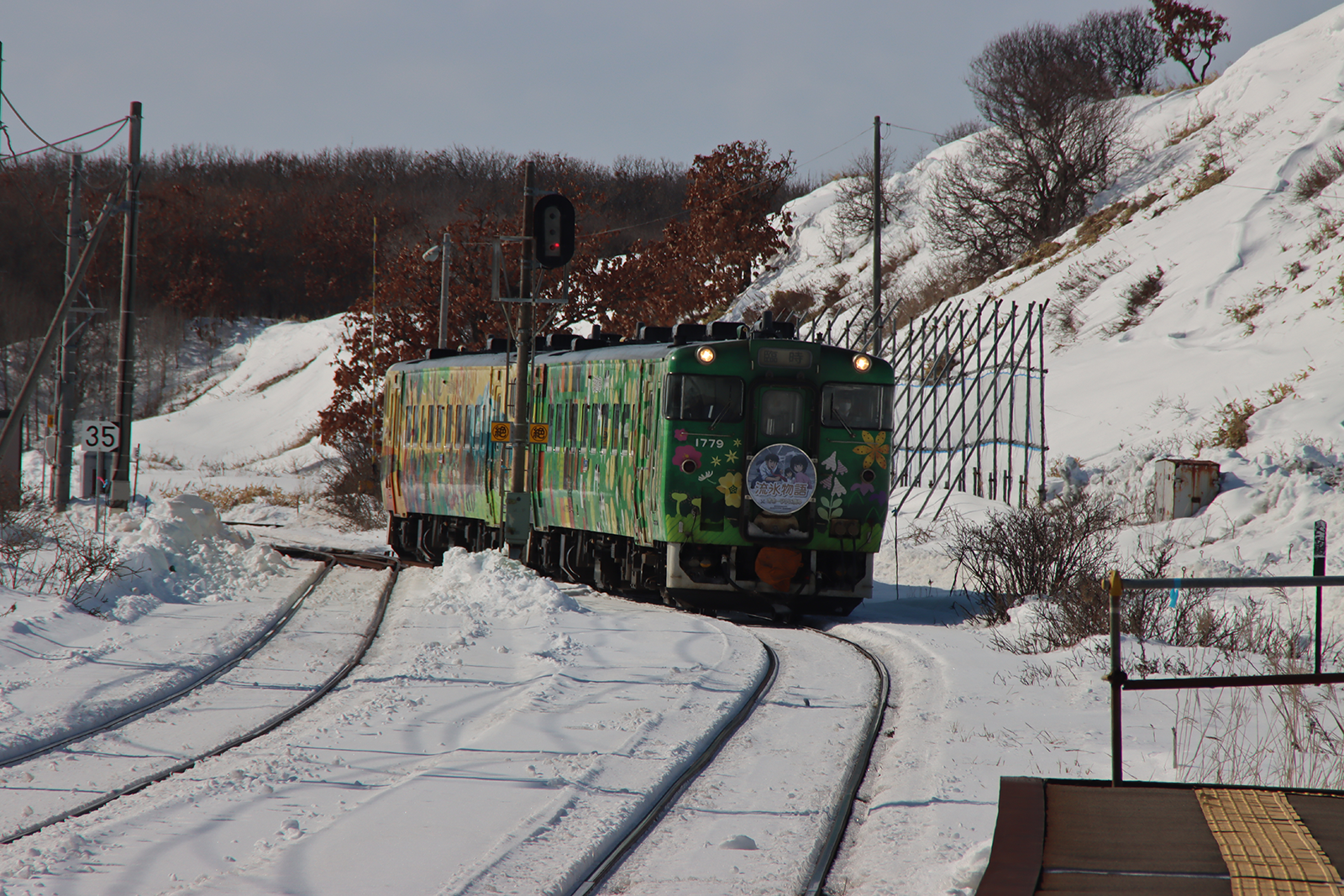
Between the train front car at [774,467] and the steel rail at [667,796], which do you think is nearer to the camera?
the steel rail at [667,796]

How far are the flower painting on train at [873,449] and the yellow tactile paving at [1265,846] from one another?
9.74m

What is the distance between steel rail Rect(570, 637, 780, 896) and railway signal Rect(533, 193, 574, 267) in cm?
879

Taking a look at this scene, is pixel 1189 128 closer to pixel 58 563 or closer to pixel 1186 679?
pixel 58 563

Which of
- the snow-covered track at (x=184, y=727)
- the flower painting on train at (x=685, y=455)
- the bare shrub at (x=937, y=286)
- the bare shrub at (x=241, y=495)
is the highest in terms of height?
the bare shrub at (x=937, y=286)

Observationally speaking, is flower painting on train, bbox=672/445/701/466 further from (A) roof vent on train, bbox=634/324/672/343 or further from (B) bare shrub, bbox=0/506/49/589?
(B) bare shrub, bbox=0/506/49/589

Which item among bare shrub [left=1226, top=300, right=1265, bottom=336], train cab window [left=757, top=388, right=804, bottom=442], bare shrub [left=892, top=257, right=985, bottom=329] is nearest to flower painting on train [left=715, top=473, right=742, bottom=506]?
train cab window [left=757, top=388, right=804, bottom=442]

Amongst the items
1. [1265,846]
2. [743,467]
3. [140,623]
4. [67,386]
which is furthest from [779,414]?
[67,386]

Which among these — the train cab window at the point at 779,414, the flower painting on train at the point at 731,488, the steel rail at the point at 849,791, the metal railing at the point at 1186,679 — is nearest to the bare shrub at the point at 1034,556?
the train cab window at the point at 779,414

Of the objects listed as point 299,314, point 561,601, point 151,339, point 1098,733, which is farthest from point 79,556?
point 299,314

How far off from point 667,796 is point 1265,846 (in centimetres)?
306

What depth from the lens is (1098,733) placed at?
334 inches

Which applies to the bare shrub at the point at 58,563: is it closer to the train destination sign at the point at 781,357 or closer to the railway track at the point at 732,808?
the train destination sign at the point at 781,357

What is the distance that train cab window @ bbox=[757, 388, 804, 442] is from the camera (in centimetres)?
1550

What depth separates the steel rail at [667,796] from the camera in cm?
556
